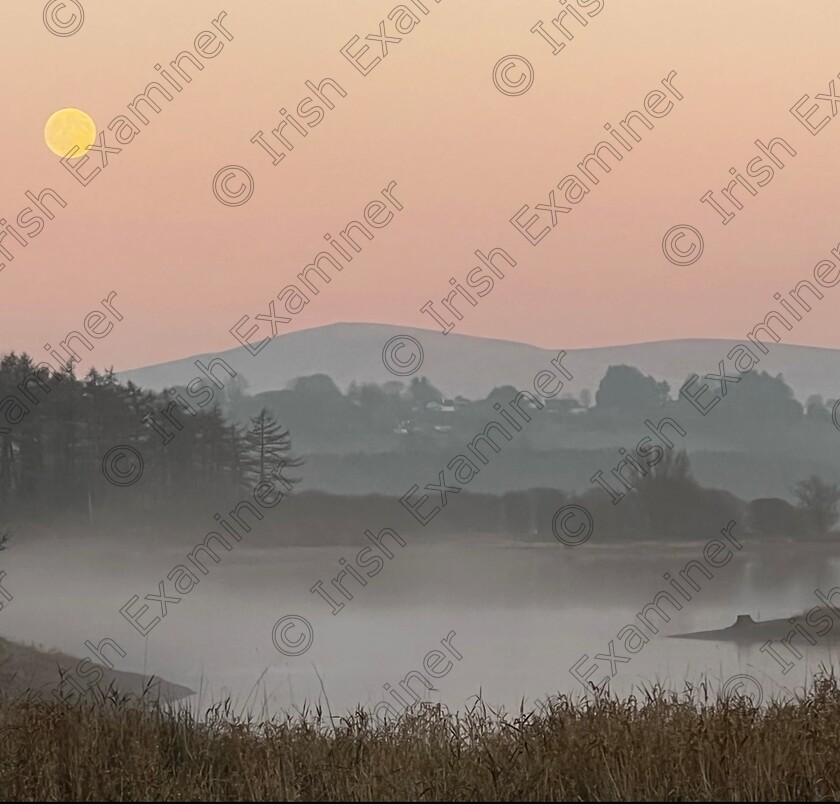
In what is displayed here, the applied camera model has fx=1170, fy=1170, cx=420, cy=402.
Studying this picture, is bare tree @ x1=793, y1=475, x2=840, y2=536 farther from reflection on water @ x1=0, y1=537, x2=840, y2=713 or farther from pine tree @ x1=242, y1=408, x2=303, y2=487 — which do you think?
pine tree @ x1=242, y1=408, x2=303, y2=487

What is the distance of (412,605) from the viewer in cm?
2039

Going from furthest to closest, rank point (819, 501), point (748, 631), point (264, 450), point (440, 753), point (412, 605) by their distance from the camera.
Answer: point (819, 501) → point (264, 450) → point (412, 605) → point (748, 631) → point (440, 753)

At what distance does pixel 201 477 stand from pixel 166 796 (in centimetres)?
1850

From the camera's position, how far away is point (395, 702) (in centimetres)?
789

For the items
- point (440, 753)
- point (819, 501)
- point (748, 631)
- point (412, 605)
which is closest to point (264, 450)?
point (412, 605)

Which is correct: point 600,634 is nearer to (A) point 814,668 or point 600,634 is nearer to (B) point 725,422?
(A) point 814,668

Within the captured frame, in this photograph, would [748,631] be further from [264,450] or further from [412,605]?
[264,450]

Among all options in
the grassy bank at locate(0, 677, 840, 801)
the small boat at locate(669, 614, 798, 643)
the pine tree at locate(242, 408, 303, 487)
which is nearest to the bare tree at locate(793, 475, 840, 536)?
the small boat at locate(669, 614, 798, 643)

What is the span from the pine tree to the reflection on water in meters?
1.67

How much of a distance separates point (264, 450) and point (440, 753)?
16173 millimetres

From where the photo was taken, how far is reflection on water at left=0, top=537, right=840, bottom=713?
1606 cm

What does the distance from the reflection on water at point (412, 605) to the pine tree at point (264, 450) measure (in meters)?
1.67

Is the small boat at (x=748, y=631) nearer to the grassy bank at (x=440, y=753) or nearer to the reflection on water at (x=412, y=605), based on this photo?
the reflection on water at (x=412, y=605)

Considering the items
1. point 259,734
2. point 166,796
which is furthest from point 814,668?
point 166,796
